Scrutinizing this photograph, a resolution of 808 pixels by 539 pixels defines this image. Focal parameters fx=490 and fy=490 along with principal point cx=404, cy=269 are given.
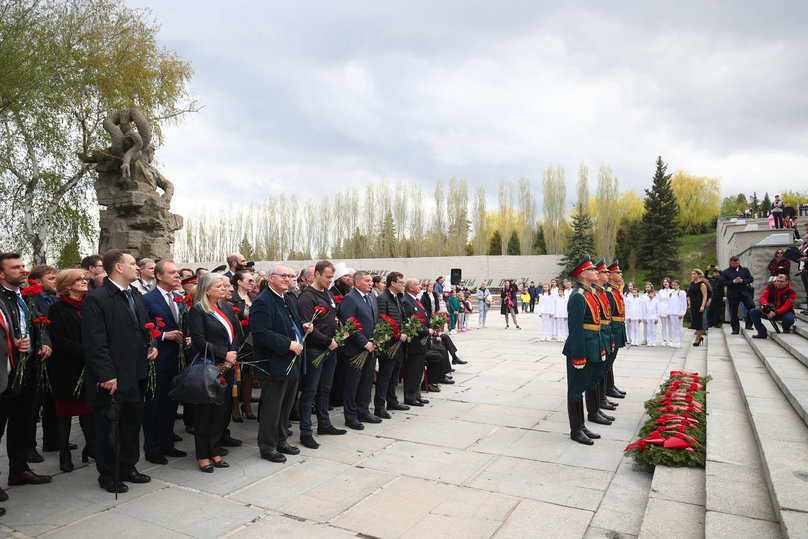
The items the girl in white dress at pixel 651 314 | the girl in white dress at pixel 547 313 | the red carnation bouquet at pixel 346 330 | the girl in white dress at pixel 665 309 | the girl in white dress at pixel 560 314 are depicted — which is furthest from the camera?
the girl in white dress at pixel 547 313

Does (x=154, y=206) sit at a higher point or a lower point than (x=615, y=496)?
higher

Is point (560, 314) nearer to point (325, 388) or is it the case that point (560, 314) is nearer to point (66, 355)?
point (325, 388)

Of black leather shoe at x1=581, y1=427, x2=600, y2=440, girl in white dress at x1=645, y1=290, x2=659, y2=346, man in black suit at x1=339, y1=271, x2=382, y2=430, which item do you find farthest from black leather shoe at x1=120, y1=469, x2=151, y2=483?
girl in white dress at x1=645, y1=290, x2=659, y2=346

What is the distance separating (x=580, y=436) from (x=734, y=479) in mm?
1636

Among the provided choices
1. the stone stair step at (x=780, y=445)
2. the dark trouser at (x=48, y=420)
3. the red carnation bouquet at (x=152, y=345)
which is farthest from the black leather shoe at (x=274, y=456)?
the stone stair step at (x=780, y=445)

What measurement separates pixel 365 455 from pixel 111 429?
218 centimetres

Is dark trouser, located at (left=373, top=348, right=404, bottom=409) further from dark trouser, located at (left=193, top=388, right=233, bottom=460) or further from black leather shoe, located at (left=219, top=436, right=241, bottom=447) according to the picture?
dark trouser, located at (left=193, top=388, right=233, bottom=460)

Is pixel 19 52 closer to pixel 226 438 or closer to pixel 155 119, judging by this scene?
pixel 155 119

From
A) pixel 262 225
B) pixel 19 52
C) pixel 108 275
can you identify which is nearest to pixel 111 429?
pixel 108 275

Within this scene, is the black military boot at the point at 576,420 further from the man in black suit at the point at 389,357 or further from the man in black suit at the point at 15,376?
the man in black suit at the point at 15,376

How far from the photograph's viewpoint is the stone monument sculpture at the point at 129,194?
1162 cm

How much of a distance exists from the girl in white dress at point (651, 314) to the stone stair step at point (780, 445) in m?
5.77

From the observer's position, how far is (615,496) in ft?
12.3

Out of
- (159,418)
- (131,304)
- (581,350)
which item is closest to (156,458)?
(159,418)
